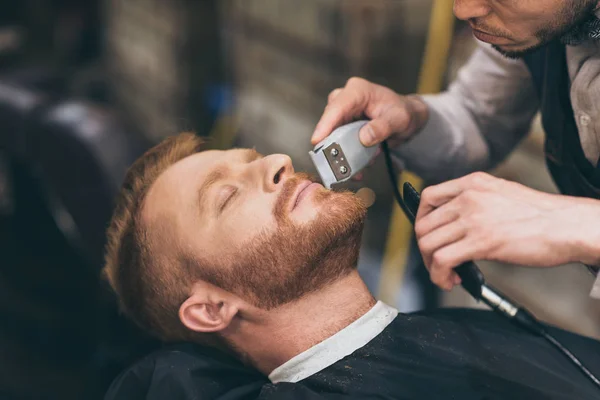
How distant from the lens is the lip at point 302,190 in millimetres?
1211

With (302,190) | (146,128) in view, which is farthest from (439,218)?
(146,128)

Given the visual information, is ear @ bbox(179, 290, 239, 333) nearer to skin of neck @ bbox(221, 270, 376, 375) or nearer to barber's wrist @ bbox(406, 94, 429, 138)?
skin of neck @ bbox(221, 270, 376, 375)

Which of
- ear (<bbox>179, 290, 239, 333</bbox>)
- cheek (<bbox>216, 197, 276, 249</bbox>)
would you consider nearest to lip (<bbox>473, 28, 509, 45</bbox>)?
cheek (<bbox>216, 197, 276, 249</bbox>)

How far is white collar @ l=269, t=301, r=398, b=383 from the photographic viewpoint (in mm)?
1191

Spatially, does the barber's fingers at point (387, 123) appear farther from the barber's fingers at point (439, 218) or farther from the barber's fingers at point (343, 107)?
the barber's fingers at point (439, 218)

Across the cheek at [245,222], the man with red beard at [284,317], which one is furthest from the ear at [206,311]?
the cheek at [245,222]

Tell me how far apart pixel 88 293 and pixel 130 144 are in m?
0.58

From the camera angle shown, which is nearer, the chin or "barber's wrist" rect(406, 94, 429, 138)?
the chin

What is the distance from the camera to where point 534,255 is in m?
0.94

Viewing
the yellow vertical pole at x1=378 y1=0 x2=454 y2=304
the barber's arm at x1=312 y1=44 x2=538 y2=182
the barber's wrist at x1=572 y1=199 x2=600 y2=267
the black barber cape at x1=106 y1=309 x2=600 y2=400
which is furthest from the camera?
the yellow vertical pole at x1=378 y1=0 x2=454 y2=304

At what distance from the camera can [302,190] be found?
1226 mm

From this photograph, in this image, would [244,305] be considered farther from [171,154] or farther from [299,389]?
[171,154]

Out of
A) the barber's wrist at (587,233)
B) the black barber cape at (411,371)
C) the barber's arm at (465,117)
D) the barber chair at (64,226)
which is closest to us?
the barber's wrist at (587,233)

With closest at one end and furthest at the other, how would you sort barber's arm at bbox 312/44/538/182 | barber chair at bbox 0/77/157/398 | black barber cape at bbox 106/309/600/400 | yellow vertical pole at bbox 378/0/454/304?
black barber cape at bbox 106/309/600/400 < barber's arm at bbox 312/44/538/182 < barber chair at bbox 0/77/157/398 < yellow vertical pole at bbox 378/0/454/304
